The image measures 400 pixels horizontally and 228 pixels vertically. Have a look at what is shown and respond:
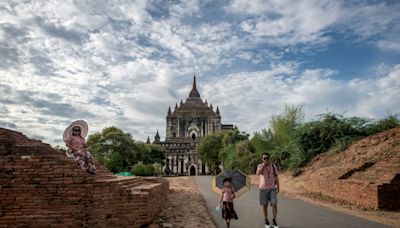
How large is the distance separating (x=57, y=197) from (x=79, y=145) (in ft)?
6.19

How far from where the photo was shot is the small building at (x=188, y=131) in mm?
70250

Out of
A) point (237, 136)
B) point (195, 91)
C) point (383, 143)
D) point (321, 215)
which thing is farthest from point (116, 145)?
point (195, 91)

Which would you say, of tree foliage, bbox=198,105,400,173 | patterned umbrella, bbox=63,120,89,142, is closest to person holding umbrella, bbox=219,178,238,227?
patterned umbrella, bbox=63,120,89,142

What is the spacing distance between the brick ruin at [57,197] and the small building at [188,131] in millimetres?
62507

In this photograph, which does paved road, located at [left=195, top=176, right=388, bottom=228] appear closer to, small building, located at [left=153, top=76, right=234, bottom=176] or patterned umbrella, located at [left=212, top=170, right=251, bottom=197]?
patterned umbrella, located at [left=212, top=170, right=251, bottom=197]

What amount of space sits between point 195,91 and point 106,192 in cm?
8124

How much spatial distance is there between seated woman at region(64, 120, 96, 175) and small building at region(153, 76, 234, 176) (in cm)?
6113

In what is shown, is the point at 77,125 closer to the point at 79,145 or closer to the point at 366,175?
the point at 79,145

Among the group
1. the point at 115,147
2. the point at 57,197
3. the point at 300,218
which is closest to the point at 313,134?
the point at 300,218

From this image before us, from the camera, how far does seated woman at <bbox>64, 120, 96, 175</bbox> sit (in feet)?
27.5

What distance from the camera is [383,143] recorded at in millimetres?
16000

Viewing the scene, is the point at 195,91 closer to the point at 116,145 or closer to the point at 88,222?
the point at 116,145

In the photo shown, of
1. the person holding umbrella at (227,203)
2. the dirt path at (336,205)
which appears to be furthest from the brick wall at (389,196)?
the person holding umbrella at (227,203)

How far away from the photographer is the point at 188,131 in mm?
79750
